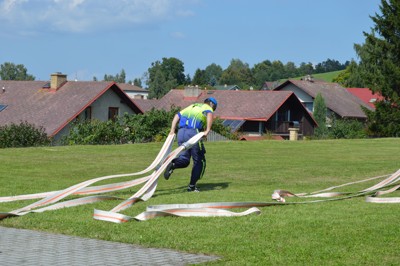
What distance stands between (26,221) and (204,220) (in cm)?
220

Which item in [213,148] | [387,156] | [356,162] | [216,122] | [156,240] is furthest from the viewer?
[216,122]

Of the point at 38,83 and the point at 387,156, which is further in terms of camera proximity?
the point at 38,83

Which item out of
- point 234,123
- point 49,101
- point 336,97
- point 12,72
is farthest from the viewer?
point 12,72

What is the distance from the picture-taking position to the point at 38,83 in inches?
2506

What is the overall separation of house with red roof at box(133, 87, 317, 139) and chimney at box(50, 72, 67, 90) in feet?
51.5

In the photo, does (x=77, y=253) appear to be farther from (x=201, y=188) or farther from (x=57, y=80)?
(x=57, y=80)

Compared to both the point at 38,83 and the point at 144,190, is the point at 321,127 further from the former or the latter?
the point at 144,190

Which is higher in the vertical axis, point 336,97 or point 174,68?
point 174,68

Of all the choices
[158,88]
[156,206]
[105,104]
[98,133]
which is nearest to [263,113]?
[105,104]

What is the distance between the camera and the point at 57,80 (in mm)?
60688

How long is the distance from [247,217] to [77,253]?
2807 millimetres

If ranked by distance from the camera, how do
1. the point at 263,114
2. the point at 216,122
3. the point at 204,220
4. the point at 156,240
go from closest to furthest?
the point at 156,240 → the point at 204,220 → the point at 216,122 → the point at 263,114

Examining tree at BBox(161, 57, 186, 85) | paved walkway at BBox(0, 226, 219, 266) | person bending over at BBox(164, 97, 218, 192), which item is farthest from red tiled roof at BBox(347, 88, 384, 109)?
paved walkway at BBox(0, 226, 219, 266)

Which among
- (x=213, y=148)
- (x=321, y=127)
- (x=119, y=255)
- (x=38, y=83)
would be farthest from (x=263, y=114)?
(x=119, y=255)
